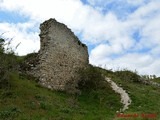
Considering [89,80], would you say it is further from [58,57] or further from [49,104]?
[49,104]

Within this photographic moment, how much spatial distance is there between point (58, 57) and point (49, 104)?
23.6 feet

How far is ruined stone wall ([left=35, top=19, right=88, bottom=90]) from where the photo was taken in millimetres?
25812

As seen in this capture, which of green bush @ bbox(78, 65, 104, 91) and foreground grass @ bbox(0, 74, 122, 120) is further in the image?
green bush @ bbox(78, 65, 104, 91)

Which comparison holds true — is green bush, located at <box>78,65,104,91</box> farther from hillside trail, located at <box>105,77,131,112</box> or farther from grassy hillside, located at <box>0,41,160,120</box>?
hillside trail, located at <box>105,77,131,112</box>

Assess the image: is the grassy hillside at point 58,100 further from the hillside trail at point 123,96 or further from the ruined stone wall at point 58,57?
the ruined stone wall at point 58,57

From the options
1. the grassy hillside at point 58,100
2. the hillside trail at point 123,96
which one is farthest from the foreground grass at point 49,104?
the hillside trail at point 123,96

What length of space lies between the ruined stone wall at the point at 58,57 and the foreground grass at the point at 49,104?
1291 millimetres

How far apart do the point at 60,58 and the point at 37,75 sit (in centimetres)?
277

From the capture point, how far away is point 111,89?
94.8ft

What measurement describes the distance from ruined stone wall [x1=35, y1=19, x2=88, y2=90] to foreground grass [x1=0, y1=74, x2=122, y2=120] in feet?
4.24

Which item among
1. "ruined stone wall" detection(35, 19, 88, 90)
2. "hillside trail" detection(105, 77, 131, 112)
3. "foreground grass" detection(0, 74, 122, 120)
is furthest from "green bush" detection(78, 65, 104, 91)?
"hillside trail" detection(105, 77, 131, 112)

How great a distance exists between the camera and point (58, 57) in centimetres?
2711

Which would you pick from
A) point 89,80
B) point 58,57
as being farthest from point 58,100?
point 89,80

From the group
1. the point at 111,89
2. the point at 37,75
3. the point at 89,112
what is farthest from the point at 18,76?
the point at 111,89
